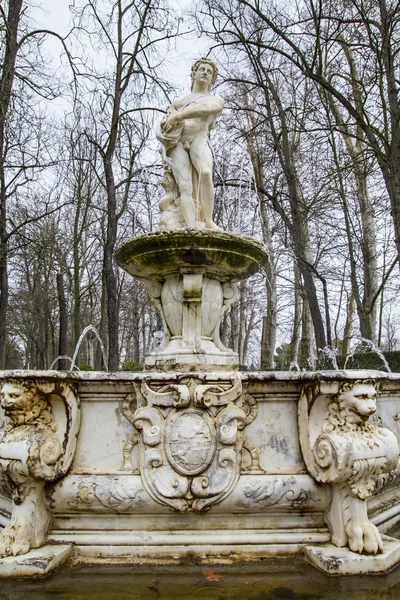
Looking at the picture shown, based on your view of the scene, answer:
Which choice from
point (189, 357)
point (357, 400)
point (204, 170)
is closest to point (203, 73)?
point (204, 170)

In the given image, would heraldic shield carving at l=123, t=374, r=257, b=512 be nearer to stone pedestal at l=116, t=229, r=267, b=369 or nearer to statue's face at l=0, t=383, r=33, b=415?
statue's face at l=0, t=383, r=33, b=415

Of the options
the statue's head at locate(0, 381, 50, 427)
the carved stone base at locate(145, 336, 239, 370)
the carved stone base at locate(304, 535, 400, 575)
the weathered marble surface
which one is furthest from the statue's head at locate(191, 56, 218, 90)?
the carved stone base at locate(304, 535, 400, 575)

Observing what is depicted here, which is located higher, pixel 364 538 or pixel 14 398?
pixel 14 398

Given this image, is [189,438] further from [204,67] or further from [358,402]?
[204,67]

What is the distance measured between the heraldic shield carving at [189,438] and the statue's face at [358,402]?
2.04ft

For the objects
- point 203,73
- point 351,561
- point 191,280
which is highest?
point 203,73

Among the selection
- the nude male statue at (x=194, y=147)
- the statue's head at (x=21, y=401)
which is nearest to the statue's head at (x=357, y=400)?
the statue's head at (x=21, y=401)

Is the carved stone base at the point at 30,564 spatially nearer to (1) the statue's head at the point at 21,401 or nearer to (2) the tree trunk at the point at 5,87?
(1) the statue's head at the point at 21,401

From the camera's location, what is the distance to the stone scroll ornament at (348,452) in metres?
2.65

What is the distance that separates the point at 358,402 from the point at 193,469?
3.53 feet

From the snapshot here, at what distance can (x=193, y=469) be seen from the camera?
9.17 ft

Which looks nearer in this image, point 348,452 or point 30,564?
point 30,564

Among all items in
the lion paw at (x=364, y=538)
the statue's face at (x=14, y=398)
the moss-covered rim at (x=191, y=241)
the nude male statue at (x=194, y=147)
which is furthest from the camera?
the nude male statue at (x=194, y=147)

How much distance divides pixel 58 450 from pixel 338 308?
2397cm
